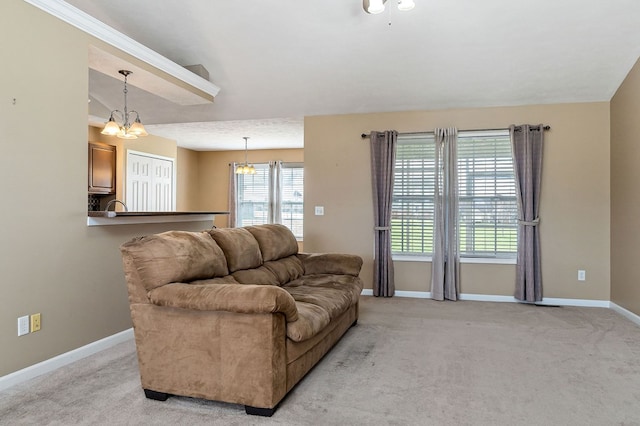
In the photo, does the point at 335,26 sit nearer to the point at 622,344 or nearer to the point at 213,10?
the point at 213,10

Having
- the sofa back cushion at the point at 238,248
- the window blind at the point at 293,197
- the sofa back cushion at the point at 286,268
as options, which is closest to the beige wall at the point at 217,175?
the window blind at the point at 293,197

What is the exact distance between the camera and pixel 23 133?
2768 millimetres

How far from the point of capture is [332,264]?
4.19m

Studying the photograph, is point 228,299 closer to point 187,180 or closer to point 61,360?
point 61,360

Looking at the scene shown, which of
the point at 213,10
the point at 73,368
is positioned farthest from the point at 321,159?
the point at 73,368

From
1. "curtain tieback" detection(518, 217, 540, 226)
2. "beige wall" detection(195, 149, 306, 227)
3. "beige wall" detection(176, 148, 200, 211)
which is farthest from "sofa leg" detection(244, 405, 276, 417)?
"beige wall" detection(195, 149, 306, 227)

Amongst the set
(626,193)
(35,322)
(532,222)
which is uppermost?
(626,193)

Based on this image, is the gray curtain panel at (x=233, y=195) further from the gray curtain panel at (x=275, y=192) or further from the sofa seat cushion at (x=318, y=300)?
the sofa seat cushion at (x=318, y=300)

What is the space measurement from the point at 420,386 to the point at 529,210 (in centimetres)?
314

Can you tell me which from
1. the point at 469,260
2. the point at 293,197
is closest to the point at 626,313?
the point at 469,260

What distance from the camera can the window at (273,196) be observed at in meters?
8.62

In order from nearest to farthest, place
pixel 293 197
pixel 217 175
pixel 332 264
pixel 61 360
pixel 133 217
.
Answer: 1. pixel 61 360
2. pixel 133 217
3. pixel 332 264
4. pixel 293 197
5. pixel 217 175

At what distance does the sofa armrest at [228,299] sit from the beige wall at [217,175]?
21.6 feet

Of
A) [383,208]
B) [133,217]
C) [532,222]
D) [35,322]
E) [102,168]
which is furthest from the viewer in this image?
[102,168]
